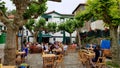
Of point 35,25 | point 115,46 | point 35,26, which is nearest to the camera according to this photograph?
point 115,46

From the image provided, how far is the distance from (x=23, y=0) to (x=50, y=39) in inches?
1769

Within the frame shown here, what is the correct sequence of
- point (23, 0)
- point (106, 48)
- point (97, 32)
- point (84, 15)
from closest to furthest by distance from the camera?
point (23, 0), point (84, 15), point (106, 48), point (97, 32)

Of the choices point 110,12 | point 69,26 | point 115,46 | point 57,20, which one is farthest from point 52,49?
point 57,20

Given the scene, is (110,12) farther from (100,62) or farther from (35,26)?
(35,26)

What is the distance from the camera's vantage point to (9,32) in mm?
13523

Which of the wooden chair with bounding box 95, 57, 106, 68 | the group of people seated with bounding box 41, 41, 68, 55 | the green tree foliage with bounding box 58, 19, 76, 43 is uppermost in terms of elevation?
the green tree foliage with bounding box 58, 19, 76, 43

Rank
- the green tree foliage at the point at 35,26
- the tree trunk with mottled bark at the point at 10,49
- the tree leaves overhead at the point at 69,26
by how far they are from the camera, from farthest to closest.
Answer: the green tree foliage at the point at 35,26, the tree leaves overhead at the point at 69,26, the tree trunk with mottled bark at the point at 10,49

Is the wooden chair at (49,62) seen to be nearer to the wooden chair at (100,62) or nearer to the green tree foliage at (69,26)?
the wooden chair at (100,62)

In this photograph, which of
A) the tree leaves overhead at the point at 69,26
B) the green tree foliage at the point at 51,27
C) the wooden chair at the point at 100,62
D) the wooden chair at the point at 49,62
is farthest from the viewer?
the green tree foliage at the point at 51,27

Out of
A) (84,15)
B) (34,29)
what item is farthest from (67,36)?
(84,15)

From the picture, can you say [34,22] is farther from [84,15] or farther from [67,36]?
[84,15]

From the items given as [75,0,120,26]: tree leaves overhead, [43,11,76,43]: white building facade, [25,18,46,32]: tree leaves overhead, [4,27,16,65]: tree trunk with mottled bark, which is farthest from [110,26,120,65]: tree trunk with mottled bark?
[43,11,76,43]: white building facade

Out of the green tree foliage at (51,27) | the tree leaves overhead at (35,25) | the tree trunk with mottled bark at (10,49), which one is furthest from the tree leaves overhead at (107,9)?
the green tree foliage at (51,27)

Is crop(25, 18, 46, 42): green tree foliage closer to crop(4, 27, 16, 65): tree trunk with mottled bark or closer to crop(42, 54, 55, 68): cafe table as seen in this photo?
crop(42, 54, 55, 68): cafe table
